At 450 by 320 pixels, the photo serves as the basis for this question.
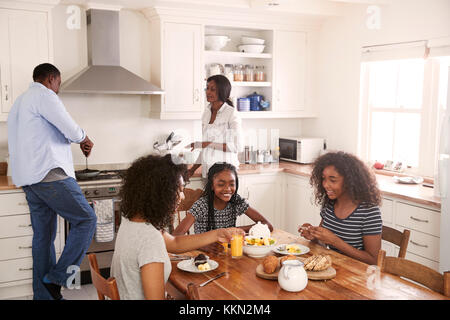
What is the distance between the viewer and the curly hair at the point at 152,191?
183 centimetres

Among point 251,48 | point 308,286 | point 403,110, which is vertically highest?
point 251,48

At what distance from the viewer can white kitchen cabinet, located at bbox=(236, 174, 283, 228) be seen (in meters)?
4.35

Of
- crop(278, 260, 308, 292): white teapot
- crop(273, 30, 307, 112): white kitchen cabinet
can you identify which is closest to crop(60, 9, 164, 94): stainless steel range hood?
crop(273, 30, 307, 112): white kitchen cabinet

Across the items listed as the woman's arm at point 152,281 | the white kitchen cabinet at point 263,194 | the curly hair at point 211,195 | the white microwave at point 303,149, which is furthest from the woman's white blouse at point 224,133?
the woman's arm at point 152,281

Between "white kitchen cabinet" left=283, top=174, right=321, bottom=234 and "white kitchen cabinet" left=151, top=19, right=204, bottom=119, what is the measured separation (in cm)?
108

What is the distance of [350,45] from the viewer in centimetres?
446

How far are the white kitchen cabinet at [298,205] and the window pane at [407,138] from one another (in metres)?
0.81

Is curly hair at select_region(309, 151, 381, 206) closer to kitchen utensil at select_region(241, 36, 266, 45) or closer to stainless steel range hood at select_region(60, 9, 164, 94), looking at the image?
stainless steel range hood at select_region(60, 9, 164, 94)

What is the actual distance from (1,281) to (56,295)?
1.46 ft

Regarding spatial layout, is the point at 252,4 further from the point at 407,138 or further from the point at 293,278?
the point at 293,278

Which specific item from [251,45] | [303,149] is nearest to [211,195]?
[303,149]

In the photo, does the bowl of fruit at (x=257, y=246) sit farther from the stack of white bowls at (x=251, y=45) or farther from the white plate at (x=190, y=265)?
the stack of white bowls at (x=251, y=45)

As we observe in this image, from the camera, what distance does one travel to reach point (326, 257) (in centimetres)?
201

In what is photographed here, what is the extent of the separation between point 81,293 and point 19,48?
188 centimetres
